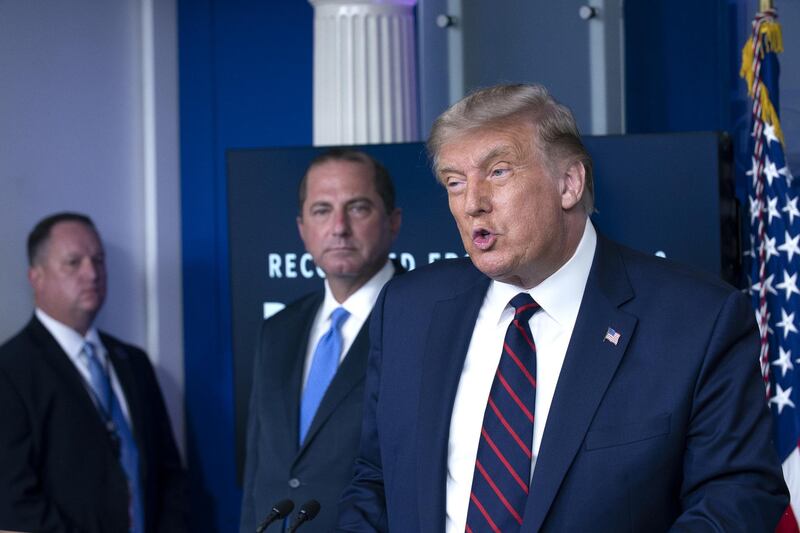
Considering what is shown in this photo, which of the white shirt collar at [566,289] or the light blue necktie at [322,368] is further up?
the white shirt collar at [566,289]

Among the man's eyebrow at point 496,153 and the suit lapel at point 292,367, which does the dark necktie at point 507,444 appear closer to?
the man's eyebrow at point 496,153

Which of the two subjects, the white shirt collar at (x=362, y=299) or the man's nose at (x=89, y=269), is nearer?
the white shirt collar at (x=362, y=299)

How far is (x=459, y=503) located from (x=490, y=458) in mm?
111

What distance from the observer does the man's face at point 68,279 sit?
4.29 m

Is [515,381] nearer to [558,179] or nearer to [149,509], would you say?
[558,179]

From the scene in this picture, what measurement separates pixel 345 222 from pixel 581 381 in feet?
4.40

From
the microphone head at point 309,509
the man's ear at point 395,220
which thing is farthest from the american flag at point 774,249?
the microphone head at point 309,509

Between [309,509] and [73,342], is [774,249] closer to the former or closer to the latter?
[309,509]

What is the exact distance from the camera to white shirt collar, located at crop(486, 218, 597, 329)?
82.4 inches

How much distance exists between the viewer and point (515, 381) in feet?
6.72

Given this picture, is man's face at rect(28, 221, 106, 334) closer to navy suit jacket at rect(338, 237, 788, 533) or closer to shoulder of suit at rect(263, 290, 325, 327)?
shoulder of suit at rect(263, 290, 325, 327)

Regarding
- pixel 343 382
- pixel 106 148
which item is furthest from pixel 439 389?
pixel 106 148

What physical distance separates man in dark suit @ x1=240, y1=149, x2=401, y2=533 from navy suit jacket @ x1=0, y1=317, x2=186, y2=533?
3.45 ft

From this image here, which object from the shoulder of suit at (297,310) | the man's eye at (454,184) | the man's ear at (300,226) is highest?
the man's eye at (454,184)
